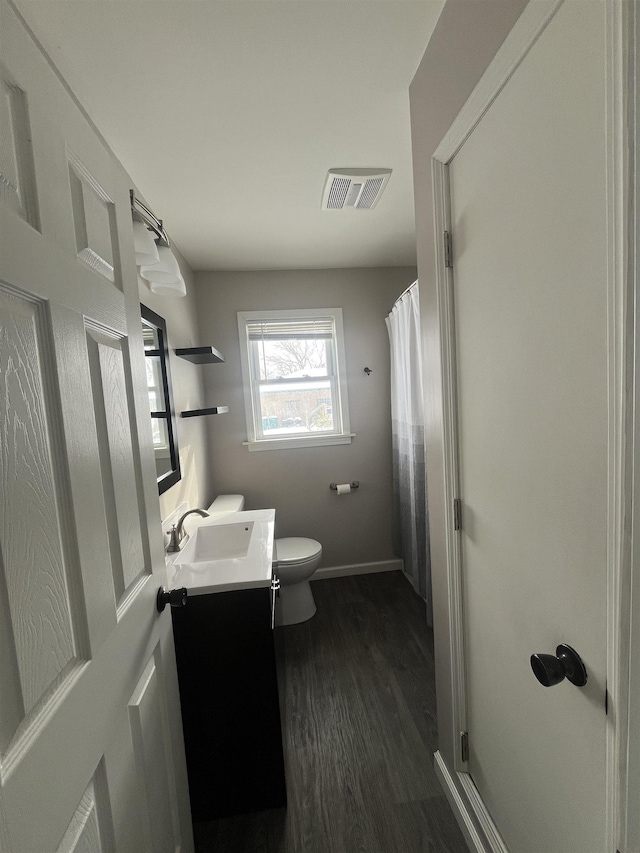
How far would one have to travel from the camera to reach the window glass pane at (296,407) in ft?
10.1

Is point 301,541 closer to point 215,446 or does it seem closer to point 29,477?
point 215,446

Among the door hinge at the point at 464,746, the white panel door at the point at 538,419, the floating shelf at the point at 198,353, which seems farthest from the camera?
the floating shelf at the point at 198,353

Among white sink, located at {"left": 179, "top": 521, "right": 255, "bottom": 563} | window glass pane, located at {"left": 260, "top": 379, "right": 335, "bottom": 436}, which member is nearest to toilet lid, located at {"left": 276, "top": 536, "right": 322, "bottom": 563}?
white sink, located at {"left": 179, "top": 521, "right": 255, "bottom": 563}

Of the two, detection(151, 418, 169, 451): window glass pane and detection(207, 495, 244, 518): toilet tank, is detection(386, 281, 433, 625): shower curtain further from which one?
detection(151, 418, 169, 451): window glass pane

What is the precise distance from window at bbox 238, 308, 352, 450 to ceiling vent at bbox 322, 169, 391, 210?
1057 mm

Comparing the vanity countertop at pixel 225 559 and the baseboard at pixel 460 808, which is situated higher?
the vanity countertop at pixel 225 559

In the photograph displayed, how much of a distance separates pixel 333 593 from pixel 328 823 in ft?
5.10

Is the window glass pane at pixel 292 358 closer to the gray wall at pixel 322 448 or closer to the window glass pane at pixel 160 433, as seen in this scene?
the gray wall at pixel 322 448

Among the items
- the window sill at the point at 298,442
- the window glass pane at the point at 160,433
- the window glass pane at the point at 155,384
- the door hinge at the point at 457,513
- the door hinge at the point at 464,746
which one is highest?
the window glass pane at the point at 155,384

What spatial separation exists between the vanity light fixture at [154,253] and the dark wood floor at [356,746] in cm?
197

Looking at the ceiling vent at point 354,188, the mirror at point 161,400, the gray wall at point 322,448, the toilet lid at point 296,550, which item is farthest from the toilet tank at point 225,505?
the ceiling vent at point 354,188

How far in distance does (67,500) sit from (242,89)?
136 centimetres

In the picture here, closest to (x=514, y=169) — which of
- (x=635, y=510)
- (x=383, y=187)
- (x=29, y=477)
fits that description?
(x=635, y=510)

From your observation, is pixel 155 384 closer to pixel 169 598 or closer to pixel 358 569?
pixel 169 598
